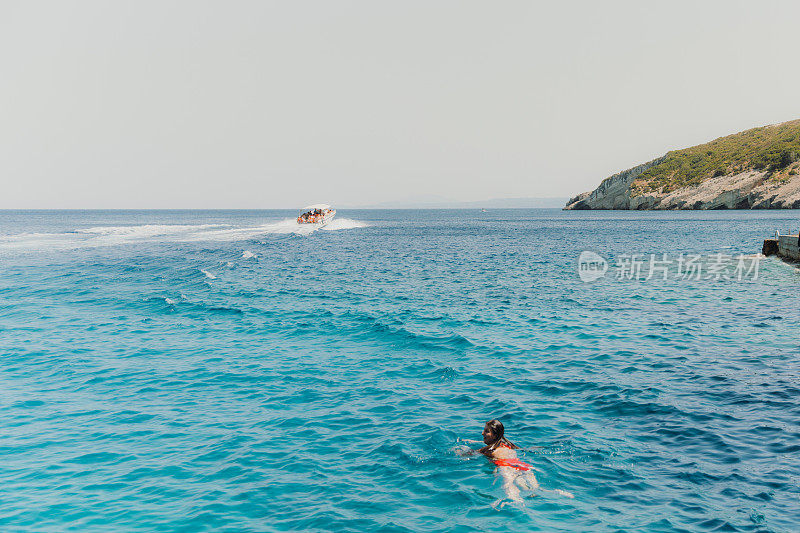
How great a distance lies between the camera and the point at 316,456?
409 inches

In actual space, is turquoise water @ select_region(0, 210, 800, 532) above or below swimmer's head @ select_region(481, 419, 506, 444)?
below

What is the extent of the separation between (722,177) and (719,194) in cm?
1001

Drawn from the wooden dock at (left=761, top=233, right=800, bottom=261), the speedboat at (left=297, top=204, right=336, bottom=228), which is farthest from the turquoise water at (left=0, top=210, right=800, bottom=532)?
the speedboat at (left=297, top=204, right=336, bottom=228)

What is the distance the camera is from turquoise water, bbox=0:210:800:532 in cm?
852

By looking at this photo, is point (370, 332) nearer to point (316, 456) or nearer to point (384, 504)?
point (316, 456)

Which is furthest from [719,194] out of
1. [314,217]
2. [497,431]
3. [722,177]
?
[497,431]

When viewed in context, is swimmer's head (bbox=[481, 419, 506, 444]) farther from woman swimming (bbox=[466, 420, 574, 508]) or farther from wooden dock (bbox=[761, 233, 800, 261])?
wooden dock (bbox=[761, 233, 800, 261])

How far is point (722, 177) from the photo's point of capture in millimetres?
148625

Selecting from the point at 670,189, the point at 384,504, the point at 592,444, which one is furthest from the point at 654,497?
the point at 670,189

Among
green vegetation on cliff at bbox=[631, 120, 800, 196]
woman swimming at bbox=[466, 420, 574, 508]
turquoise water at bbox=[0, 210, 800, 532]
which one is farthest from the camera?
green vegetation on cliff at bbox=[631, 120, 800, 196]

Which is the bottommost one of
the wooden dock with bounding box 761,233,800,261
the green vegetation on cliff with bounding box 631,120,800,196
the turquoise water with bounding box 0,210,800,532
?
the turquoise water with bounding box 0,210,800,532

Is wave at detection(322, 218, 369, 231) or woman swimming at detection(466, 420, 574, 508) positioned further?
wave at detection(322, 218, 369, 231)

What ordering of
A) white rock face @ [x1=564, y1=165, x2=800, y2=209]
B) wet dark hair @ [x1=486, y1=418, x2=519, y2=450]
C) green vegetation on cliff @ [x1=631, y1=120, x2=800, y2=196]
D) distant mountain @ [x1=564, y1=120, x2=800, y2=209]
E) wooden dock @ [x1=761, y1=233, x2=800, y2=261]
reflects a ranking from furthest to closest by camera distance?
green vegetation on cliff @ [x1=631, y1=120, x2=800, y2=196]
distant mountain @ [x1=564, y1=120, x2=800, y2=209]
white rock face @ [x1=564, y1=165, x2=800, y2=209]
wooden dock @ [x1=761, y1=233, x2=800, y2=261]
wet dark hair @ [x1=486, y1=418, x2=519, y2=450]

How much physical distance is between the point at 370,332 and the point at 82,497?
42.8ft
